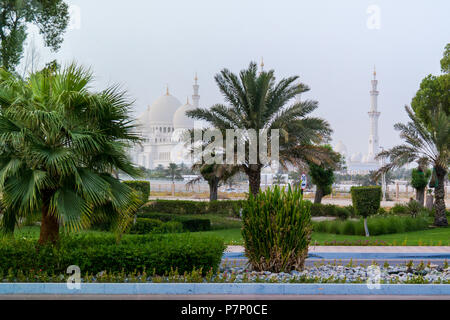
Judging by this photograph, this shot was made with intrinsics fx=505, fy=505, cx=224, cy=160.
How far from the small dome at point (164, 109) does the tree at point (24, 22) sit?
6199 cm

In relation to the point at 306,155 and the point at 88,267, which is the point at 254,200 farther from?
the point at 306,155

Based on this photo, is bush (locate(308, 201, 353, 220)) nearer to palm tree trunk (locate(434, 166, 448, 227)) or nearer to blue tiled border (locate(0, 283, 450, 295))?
palm tree trunk (locate(434, 166, 448, 227))

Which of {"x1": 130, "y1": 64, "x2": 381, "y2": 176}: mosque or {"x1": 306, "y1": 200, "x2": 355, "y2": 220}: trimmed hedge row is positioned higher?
→ {"x1": 130, "y1": 64, "x2": 381, "y2": 176}: mosque

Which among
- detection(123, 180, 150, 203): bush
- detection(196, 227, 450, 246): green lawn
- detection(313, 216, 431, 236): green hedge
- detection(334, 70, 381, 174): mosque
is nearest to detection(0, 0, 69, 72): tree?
detection(123, 180, 150, 203): bush

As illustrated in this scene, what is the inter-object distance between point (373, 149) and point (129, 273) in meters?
84.8

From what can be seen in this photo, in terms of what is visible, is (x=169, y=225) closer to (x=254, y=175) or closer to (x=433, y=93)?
(x=254, y=175)

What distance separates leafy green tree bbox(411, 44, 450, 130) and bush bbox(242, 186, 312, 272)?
20336mm

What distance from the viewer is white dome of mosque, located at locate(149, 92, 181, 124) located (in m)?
87.1

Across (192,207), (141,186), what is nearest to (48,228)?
(141,186)

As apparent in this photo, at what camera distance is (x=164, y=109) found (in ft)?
287

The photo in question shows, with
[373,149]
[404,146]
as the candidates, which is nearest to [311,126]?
[404,146]

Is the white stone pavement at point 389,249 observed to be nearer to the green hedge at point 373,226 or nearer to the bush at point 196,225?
the green hedge at point 373,226

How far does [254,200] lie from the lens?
8.55 m

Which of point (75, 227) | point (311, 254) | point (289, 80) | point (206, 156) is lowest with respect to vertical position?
point (311, 254)
